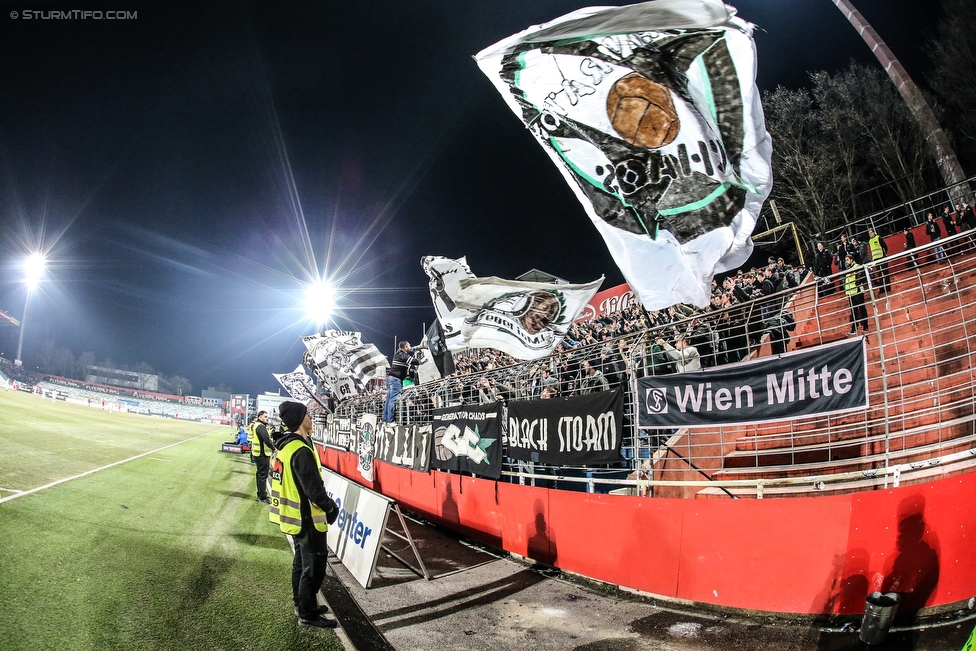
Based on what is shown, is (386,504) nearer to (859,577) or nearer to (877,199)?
(859,577)

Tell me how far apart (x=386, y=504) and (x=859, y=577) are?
472cm

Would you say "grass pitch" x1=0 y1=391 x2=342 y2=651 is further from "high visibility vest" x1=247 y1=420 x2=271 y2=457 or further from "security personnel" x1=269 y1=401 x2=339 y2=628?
"high visibility vest" x1=247 y1=420 x2=271 y2=457

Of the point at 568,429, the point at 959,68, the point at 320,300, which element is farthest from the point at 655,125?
the point at 320,300

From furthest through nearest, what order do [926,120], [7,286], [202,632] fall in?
[7,286] → [926,120] → [202,632]

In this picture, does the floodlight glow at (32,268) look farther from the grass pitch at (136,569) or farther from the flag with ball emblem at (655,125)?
the flag with ball emblem at (655,125)

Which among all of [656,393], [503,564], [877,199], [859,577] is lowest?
[503,564]

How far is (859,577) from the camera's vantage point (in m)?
4.12

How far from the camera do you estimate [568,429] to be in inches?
256

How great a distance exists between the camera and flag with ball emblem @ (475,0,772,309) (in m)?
3.89

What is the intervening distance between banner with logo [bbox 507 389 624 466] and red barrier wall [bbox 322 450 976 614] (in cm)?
52

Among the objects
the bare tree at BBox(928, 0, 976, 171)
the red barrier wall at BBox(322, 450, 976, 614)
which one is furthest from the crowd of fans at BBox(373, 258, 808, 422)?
the bare tree at BBox(928, 0, 976, 171)

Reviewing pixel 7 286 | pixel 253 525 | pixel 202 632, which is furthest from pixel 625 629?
pixel 7 286

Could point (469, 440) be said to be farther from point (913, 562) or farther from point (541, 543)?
point (913, 562)

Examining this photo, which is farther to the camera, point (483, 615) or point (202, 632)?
point (483, 615)
